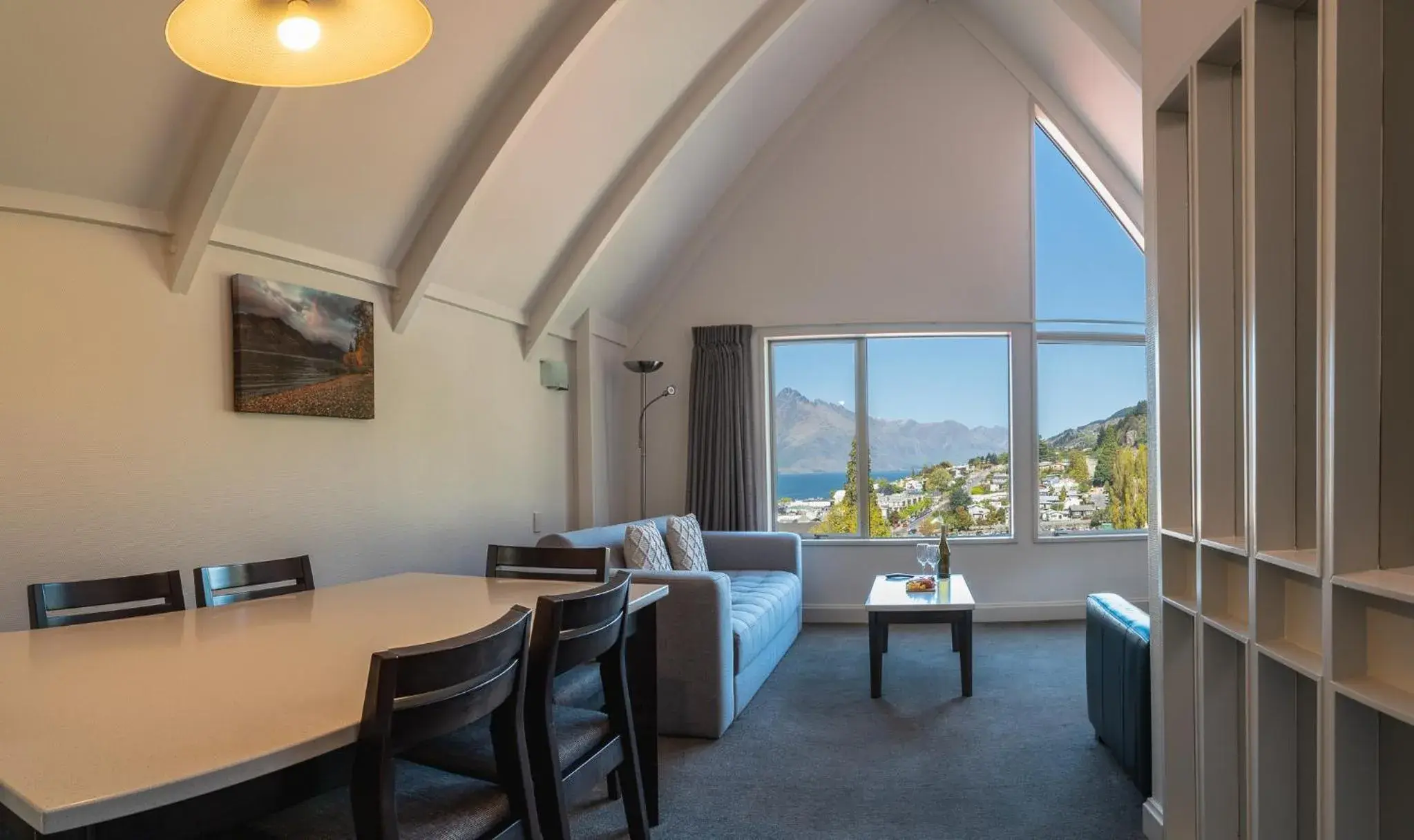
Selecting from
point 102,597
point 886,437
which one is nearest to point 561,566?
point 102,597

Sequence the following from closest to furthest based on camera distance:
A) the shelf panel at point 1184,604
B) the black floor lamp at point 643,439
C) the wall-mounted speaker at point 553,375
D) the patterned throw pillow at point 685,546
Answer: the shelf panel at point 1184,604, the patterned throw pillow at point 685,546, the wall-mounted speaker at point 553,375, the black floor lamp at point 643,439

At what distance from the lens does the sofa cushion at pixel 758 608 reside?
3.92 meters

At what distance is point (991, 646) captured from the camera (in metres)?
5.24

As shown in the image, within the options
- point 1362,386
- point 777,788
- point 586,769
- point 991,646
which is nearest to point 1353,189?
point 1362,386

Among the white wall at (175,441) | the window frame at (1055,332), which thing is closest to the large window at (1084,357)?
the window frame at (1055,332)

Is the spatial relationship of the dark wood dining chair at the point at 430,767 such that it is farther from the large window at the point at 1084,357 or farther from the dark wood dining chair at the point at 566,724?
the large window at the point at 1084,357

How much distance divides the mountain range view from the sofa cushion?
1157 mm

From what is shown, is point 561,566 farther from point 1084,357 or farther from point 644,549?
point 1084,357

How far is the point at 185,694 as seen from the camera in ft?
4.71

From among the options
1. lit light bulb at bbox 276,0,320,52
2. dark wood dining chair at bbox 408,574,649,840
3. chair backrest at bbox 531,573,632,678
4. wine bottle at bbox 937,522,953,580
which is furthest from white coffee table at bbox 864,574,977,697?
lit light bulb at bbox 276,0,320,52

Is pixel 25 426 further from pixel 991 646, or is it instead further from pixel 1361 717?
pixel 991 646

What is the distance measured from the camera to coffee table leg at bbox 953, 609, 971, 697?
4152 millimetres

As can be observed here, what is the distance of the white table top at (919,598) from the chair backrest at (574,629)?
222cm

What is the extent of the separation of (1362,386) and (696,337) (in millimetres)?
4941
